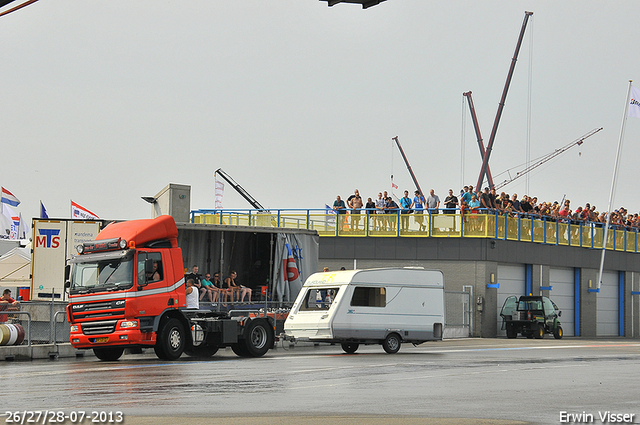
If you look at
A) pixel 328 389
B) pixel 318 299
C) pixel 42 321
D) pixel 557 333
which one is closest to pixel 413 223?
pixel 557 333

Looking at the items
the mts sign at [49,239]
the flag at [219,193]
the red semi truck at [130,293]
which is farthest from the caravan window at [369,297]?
the flag at [219,193]

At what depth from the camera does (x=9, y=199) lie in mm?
61031

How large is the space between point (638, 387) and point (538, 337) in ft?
83.5

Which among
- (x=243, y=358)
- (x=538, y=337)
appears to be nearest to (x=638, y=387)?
(x=243, y=358)

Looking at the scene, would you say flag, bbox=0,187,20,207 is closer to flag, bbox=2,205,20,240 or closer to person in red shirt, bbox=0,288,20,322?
flag, bbox=2,205,20,240

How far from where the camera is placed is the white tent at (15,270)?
3722 centimetres

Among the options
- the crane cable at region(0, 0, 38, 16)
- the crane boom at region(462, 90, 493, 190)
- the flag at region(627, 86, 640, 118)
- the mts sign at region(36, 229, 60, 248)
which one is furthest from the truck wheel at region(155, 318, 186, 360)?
the crane boom at region(462, 90, 493, 190)

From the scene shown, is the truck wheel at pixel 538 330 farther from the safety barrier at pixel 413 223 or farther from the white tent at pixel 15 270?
the white tent at pixel 15 270

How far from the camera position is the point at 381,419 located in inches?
408

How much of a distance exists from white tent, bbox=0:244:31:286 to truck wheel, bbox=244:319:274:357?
16.5 m

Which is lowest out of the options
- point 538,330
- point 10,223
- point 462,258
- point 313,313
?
point 538,330

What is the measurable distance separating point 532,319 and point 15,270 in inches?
848

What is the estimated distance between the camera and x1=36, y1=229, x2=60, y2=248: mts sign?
2642cm

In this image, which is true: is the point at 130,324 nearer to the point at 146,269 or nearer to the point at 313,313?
the point at 146,269
